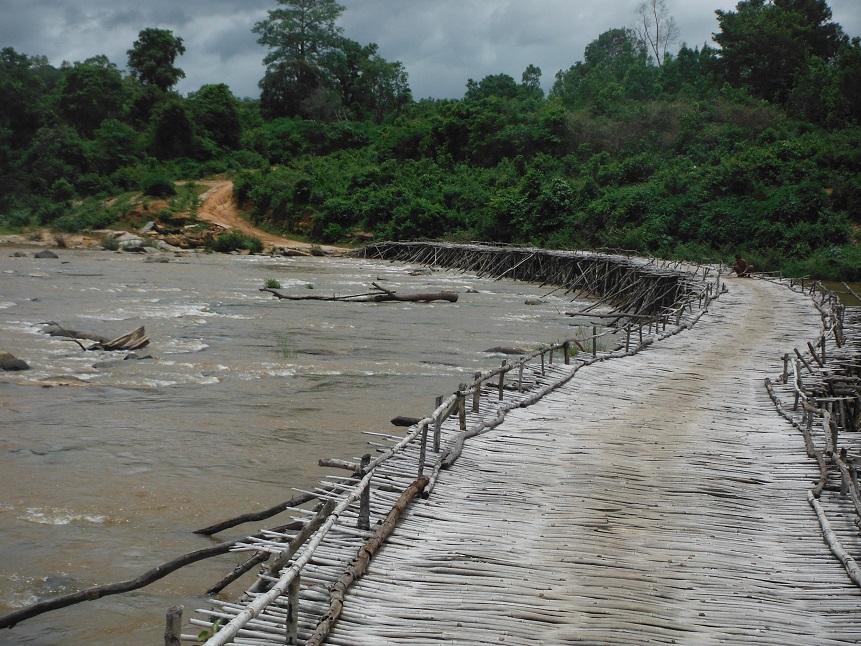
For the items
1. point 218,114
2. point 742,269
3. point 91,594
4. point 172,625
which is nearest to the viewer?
point 172,625

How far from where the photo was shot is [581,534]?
5.91m

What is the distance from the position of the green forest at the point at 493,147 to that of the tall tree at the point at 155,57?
122mm

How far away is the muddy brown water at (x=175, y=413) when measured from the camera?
22.2ft

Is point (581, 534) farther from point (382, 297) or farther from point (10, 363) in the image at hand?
point (382, 297)

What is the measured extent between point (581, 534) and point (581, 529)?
3.5 inches

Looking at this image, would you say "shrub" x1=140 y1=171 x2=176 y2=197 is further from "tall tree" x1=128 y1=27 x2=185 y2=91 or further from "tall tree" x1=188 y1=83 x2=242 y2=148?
"tall tree" x1=128 y1=27 x2=185 y2=91

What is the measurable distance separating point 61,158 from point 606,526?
5463 cm

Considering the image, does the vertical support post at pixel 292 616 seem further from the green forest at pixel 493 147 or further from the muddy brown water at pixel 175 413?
the green forest at pixel 493 147

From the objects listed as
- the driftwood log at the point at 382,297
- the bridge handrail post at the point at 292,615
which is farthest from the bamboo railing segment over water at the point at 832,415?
the driftwood log at the point at 382,297

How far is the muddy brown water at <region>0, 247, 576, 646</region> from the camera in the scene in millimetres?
6762

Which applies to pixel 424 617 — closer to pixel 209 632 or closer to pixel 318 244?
pixel 209 632

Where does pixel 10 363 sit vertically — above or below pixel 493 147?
below

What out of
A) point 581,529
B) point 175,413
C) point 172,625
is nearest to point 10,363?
point 175,413

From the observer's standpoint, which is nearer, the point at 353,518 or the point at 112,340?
the point at 353,518
